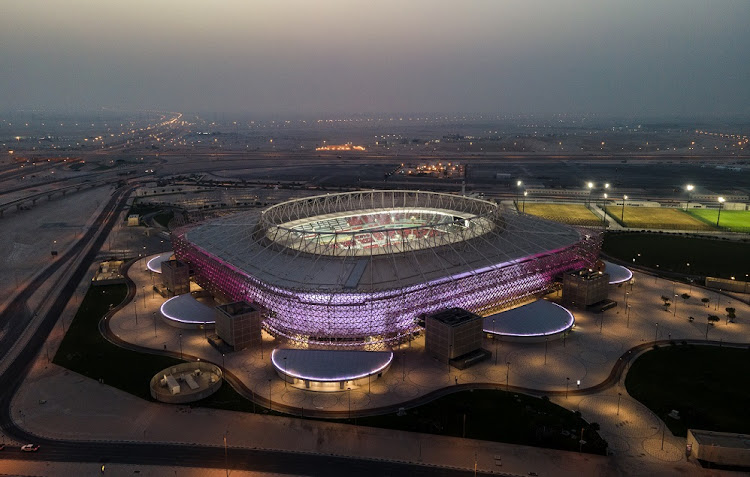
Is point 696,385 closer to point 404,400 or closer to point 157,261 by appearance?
point 404,400

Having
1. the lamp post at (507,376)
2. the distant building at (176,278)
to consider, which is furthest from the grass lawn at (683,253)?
the distant building at (176,278)

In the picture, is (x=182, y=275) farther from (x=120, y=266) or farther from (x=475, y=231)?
(x=475, y=231)

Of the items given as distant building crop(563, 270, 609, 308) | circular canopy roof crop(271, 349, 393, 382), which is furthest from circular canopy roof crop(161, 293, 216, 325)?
distant building crop(563, 270, 609, 308)

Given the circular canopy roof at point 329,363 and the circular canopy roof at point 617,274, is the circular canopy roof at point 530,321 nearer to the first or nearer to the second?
the circular canopy roof at point 329,363

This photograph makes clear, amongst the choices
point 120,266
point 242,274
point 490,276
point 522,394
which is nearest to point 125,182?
point 120,266

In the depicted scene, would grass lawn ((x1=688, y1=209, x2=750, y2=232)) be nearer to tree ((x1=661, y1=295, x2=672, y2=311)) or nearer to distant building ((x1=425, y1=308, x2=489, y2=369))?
tree ((x1=661, y1=295, x2=672, y2=311))
